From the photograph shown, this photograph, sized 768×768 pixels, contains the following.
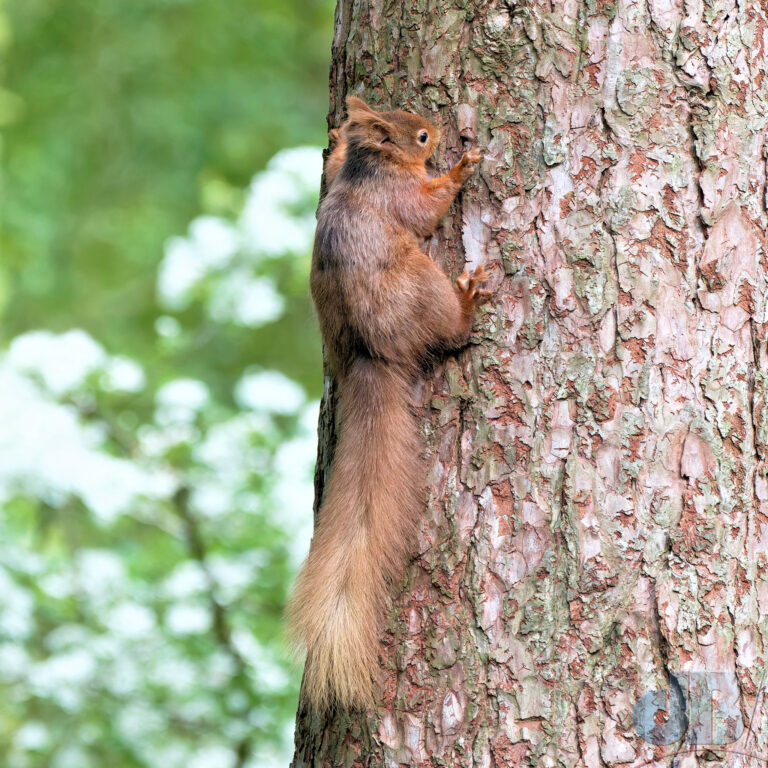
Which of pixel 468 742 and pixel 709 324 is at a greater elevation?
pixel 709 324

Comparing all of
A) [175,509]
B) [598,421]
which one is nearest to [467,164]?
[598,421]

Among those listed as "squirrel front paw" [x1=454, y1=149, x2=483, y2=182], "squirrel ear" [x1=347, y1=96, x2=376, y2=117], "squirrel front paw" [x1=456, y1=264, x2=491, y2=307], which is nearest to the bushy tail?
"squirrel front paw" [x1=456, y1=264, x2=491, y2=307]

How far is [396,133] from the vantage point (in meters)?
1.90

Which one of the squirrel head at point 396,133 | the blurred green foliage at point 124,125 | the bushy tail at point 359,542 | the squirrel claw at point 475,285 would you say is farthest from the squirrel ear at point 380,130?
the blurred green foliage at point 124,125

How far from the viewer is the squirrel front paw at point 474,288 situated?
177cm

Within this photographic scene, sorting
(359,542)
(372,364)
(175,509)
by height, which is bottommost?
(359,542)

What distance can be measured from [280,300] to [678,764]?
3232mm

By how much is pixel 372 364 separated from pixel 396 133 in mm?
→ 470

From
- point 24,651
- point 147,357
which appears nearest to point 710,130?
point 24,651

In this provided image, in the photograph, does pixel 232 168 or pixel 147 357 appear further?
pixel 232 168

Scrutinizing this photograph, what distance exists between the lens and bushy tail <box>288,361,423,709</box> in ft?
5.71

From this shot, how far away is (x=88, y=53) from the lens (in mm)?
6484

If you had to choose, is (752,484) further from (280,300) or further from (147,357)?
(147,357)

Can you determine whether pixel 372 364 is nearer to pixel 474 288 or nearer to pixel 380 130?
pixel 474 288
